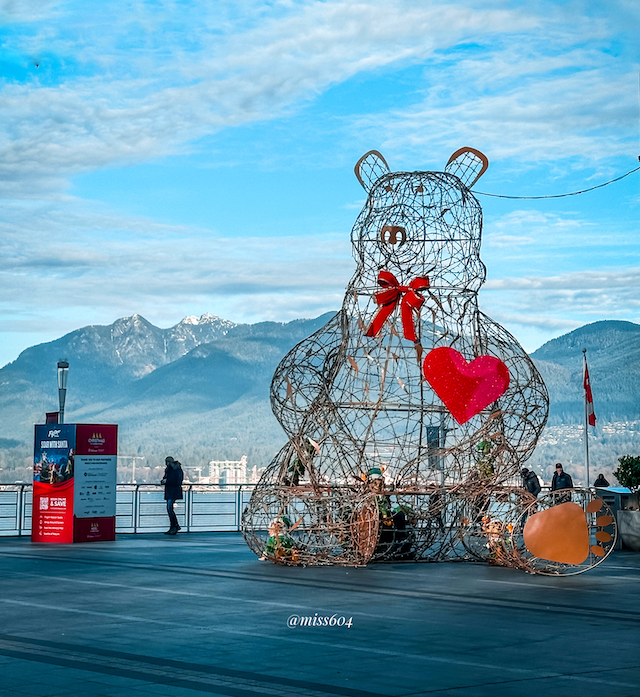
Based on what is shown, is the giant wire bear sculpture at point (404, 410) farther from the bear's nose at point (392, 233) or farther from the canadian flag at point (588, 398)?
the canadian flag at point (588, 398)

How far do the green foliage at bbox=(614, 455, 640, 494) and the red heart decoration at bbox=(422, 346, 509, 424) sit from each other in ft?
24.5

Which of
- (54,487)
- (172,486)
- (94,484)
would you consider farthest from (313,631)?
(172,486)

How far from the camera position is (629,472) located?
2039 centimetres

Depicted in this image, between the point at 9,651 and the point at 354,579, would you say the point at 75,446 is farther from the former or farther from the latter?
the point at 9,651

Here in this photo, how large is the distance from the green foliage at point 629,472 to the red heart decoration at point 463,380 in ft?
24.5

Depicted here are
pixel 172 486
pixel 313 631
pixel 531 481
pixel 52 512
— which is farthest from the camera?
pixel 172 486

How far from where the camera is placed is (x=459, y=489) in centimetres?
1389

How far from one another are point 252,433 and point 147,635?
154937 millimetres

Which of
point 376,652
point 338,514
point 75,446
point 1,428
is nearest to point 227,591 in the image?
point 338,514

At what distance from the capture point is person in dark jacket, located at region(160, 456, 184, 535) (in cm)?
2052

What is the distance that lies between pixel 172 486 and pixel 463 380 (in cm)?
850

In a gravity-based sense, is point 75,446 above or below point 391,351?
below

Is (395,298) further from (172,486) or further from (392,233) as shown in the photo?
(172,486)

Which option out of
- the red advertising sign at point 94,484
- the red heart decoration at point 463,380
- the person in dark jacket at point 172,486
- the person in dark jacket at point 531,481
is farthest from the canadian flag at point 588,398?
the red heart decoration at point 463,380
